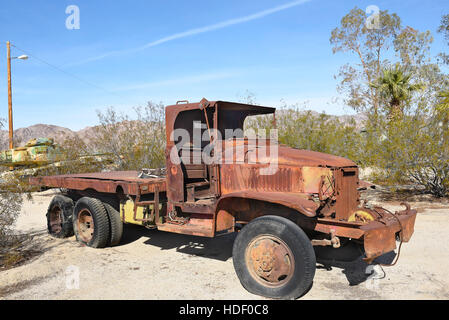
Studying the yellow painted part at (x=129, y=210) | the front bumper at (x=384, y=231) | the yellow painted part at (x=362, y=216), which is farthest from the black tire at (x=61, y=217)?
the front bumper at (x=384, y=231)

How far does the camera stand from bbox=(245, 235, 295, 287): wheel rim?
3830 mm

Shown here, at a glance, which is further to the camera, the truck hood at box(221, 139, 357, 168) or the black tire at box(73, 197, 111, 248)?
the black tire at box(73, 197, 111, 248)

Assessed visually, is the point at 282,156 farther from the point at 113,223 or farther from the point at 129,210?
the point at 113,223

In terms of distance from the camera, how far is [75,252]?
19.5 ft

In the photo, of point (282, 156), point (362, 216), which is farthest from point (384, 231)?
point (282, 156)

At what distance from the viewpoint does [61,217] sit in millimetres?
7023

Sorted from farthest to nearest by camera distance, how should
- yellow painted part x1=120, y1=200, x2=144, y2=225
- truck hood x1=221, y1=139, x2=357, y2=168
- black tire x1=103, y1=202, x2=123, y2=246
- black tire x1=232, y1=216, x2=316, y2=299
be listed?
black tire x1=103, y1=202, x2=123, y2=246 → yellow painted part x1=120, y1=200, x2=144, y2=225 → truck hood x1=221, y1=139, x2=357, y2=168 → black tire x1=232, y1=216, x2=316, y2=299

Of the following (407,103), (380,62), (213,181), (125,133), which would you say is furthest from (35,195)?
(380,62)

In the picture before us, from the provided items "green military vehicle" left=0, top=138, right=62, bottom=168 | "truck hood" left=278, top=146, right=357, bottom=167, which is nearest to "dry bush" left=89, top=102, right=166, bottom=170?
"green military vehicle" left=0, top=138, right=62, bottom=168

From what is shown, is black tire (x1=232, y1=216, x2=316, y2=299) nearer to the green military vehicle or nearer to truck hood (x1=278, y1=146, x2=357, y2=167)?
truck hood (x1=278, y1=146, x2=357, y2=167)

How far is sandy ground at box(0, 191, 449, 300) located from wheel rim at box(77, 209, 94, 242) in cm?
22
